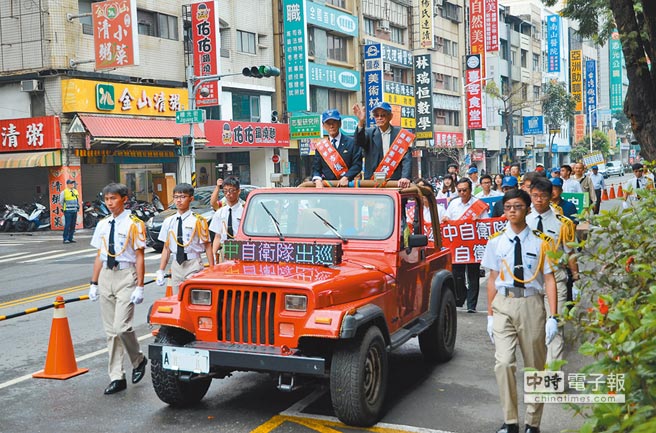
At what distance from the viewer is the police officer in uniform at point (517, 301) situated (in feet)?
17.7

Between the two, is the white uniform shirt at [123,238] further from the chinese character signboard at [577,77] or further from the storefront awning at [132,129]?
the chinese character signboard at [577,77]

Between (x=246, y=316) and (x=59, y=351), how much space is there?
105 inches

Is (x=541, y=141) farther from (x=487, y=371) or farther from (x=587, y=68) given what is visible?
(x=487, y=371)

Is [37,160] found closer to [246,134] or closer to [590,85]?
[246,134]

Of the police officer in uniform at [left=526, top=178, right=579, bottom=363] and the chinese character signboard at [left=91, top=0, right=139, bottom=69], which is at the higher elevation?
the chinese character signboard at [left=91, top=0, right=139, bottom=69]

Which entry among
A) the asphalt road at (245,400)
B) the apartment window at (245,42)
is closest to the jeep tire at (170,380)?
the asphalt road at (245,400)

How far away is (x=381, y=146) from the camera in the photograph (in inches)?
341

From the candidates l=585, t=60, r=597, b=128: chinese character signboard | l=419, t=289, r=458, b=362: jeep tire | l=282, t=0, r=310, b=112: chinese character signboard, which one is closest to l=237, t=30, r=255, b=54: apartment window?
l=282, t=0, r=310, b=112: chinese character signboard

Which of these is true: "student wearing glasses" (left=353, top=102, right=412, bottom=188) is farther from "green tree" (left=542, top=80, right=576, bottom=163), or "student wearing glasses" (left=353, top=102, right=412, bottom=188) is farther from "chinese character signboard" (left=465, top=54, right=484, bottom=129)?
"green tree" (left=542, top=80, right=576, bottom=163)

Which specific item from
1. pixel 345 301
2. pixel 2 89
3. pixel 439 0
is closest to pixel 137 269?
pixel 345 301

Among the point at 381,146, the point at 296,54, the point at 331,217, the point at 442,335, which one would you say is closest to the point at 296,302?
the point at 331,217

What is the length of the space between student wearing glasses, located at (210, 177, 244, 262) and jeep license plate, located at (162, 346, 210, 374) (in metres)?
3.71

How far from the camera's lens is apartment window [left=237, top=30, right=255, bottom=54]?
36625mm

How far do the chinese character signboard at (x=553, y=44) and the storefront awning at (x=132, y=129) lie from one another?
54.7 metres
